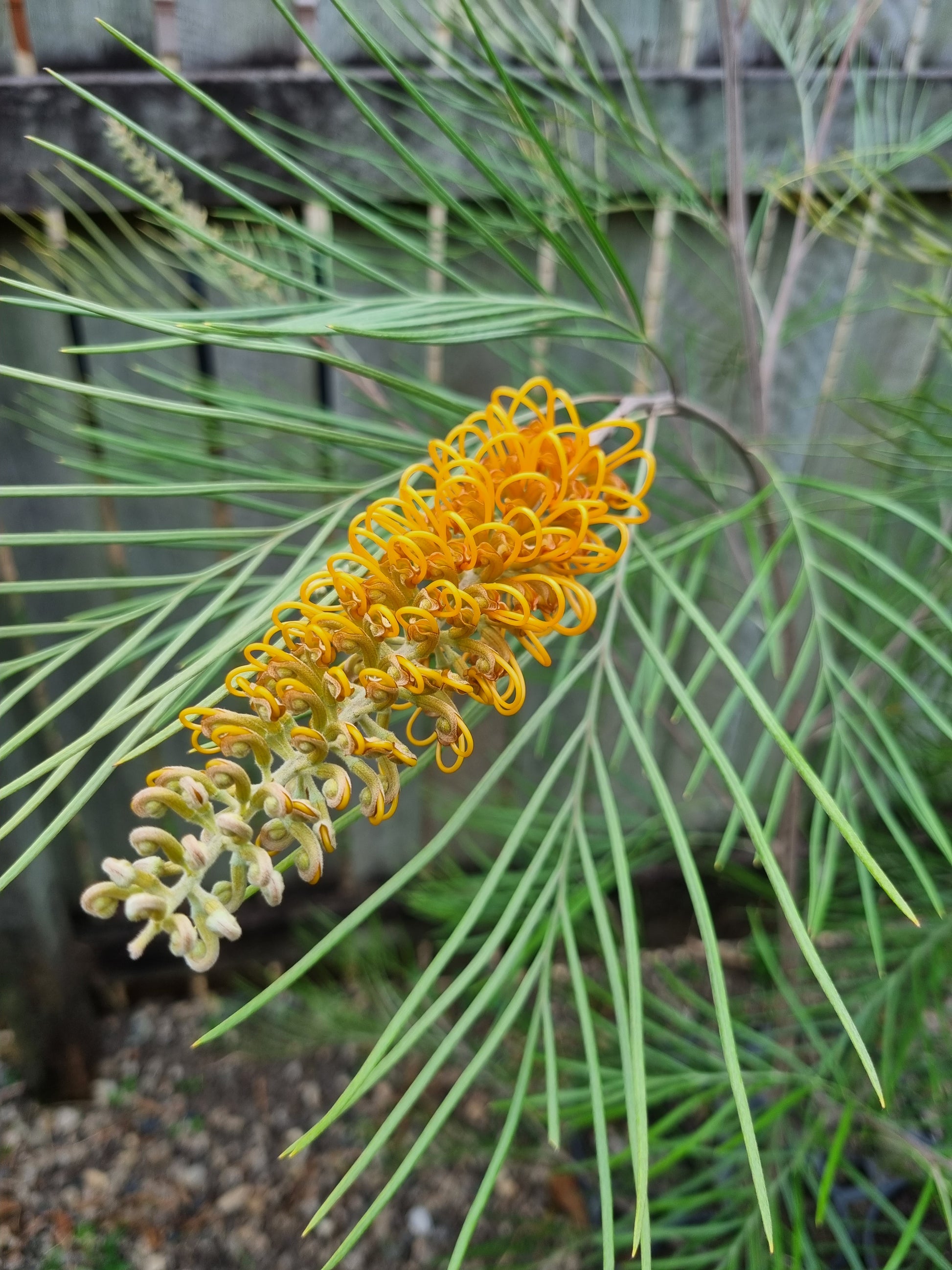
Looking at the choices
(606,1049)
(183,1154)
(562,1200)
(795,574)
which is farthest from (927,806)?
(183,1154)

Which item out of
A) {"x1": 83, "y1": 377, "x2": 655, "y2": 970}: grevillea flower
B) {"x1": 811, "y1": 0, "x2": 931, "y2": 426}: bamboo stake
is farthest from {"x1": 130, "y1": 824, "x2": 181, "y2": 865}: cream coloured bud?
{"x1": 811, "y1": 0, "x2": 931, "y2": 426}: bamboo stake

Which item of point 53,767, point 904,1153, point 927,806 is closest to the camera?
point 53,767

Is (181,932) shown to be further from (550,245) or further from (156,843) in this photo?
(550,245)

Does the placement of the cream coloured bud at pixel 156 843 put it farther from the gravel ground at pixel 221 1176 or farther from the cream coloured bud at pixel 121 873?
the gravel ground at pixel 221 1176

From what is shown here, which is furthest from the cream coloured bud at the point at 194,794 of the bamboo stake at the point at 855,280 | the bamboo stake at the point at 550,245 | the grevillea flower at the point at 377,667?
the bamboo stake at the point at 855,280

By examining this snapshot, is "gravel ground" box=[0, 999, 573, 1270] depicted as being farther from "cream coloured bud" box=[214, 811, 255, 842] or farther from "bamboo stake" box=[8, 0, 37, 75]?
"bamboo stake" box=[8, 0, 37, 75]

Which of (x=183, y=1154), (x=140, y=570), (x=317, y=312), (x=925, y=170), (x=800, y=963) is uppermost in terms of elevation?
(x=925, y=170)

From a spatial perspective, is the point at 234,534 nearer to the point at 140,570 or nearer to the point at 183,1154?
the point at 140,570
